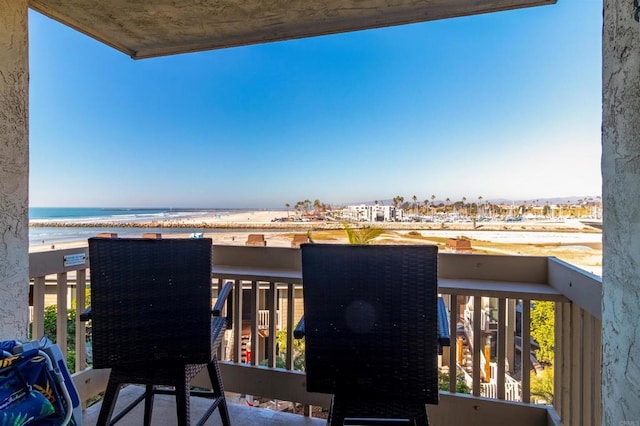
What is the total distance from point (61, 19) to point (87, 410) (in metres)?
2.57

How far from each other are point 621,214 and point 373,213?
3138mm

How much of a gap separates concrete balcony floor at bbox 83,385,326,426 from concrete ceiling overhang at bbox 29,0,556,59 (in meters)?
2.58

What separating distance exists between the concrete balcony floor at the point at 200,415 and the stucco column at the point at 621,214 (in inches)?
65.5

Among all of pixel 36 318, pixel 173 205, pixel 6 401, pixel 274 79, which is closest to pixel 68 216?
pixel 173 205

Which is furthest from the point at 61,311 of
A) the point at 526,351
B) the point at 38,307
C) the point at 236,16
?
the point at 526,351

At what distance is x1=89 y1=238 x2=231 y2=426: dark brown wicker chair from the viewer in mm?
1619

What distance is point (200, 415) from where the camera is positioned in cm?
222

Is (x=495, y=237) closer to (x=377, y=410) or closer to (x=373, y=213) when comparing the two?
(x=373, y=213)

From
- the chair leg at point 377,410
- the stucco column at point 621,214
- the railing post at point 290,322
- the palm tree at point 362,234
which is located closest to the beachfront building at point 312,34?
the stucco column at point 621,214

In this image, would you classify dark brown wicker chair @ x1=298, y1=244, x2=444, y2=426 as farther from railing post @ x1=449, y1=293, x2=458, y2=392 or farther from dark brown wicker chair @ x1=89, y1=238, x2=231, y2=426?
railing post @ x1=449, y1=293, x2=458, y2=392

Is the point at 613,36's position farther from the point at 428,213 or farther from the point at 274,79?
the point at 274,79

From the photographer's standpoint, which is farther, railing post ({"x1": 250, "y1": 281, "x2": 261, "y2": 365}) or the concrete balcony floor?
railing post ({"x1": 250, "y1": 281, "x2": 261, "y2": 365})

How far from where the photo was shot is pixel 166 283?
1.64 metres

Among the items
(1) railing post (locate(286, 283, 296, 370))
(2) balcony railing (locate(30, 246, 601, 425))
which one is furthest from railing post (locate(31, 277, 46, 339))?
(1) railing post (locate(286, 283, 296, 370))
